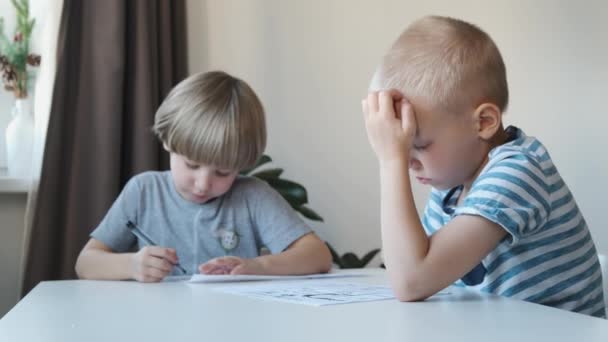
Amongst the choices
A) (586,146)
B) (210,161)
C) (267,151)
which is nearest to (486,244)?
(210,161)

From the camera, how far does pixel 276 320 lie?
0.77 metres

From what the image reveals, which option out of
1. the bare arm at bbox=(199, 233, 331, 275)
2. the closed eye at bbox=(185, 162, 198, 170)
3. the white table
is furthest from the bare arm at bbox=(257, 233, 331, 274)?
the white table

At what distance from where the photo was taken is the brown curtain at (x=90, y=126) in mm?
2199

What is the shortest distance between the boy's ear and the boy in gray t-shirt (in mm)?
512

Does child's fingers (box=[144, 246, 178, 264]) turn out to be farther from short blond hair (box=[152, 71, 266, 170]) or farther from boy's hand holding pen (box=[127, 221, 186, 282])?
short blond hair (box=[152, 71, 266, 170])

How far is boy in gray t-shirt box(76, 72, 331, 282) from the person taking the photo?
1509 millimetres

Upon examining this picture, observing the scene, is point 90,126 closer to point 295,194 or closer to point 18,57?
point 18,57

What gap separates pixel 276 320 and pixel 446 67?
20.3 inches

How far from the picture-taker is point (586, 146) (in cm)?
237

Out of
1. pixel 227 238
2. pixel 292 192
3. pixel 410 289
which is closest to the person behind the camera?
pixel 410 289

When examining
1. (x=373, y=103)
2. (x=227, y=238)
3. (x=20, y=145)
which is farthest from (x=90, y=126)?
(x=373, y=103)

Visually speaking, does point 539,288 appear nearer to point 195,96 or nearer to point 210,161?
point 210,161

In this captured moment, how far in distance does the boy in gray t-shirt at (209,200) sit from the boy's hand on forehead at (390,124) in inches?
18.1

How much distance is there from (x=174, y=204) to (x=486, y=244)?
2.79ft
